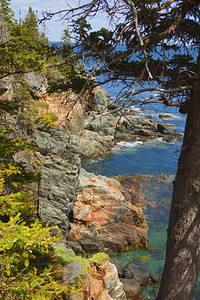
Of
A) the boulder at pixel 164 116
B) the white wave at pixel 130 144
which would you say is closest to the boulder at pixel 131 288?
the white wave at pixel 130 144

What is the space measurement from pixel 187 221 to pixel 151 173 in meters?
19.2

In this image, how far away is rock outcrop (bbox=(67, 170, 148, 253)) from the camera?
12.4m

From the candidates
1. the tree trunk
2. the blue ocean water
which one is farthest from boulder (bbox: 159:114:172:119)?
the tree trunk

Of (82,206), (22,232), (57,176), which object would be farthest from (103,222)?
(22,232)

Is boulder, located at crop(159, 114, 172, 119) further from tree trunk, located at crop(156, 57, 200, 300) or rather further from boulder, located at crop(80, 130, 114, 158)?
tree trunk, located at crop(156, 57, 200, 300)

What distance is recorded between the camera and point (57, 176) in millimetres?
12555

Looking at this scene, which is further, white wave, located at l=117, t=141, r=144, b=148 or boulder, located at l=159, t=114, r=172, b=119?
boulder, located at l=159, t=114, r=172, b=119

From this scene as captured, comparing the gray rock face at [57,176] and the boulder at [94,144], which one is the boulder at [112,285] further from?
the boulder at [94,144]

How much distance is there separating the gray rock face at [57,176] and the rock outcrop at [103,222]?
825 mm

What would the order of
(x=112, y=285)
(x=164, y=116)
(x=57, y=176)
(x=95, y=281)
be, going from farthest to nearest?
1. (x=164, y=116)
2. (x=57, y=176)
3. (x=112, y=285)
4. (x=95, y=281)

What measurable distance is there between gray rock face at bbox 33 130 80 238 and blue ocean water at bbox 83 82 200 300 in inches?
142

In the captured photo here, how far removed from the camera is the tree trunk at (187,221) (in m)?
5.06

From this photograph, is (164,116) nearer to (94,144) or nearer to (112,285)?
(94,144)

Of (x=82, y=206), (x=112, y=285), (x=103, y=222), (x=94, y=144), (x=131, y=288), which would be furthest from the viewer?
(x=94, y=144)
